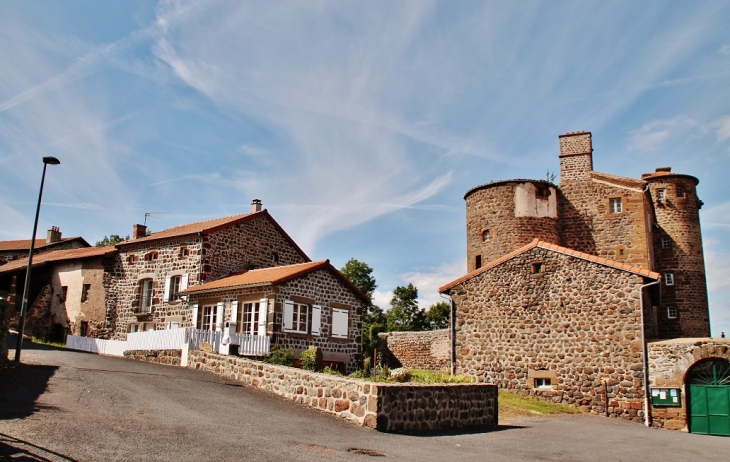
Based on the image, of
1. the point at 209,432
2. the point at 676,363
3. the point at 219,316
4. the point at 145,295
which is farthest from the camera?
the point at 145,295

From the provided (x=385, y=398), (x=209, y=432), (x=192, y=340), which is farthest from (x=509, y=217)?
(x=209, y=432)

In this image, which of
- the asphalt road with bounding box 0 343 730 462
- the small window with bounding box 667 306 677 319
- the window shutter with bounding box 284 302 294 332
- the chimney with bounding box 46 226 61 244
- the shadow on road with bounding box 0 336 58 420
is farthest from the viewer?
the chimney with bounding box 46 226 61 244

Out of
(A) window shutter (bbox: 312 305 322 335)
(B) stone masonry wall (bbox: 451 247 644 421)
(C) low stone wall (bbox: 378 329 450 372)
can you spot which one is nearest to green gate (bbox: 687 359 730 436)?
(B) stone masonry wall (bbox: 451 247 644 421)

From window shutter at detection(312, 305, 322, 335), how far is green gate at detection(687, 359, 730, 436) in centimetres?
1208

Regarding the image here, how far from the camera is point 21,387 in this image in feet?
35.3

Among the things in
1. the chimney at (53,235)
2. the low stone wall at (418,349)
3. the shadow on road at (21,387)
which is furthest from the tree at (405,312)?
the shadow on road at (21,387)

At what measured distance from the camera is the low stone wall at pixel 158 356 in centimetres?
1795

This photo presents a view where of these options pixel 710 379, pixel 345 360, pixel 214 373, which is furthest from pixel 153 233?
pixel 710 379

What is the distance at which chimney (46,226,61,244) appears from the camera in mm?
42516

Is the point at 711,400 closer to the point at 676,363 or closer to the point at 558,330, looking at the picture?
the point at 676,363

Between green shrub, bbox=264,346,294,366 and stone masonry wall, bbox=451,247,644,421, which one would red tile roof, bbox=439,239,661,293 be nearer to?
stone masonry wall, bbox=451,247,644,421

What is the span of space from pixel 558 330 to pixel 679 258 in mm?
16923

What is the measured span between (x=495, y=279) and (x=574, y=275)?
2.78 meters

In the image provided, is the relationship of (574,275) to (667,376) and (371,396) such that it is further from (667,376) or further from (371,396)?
(371,396)
